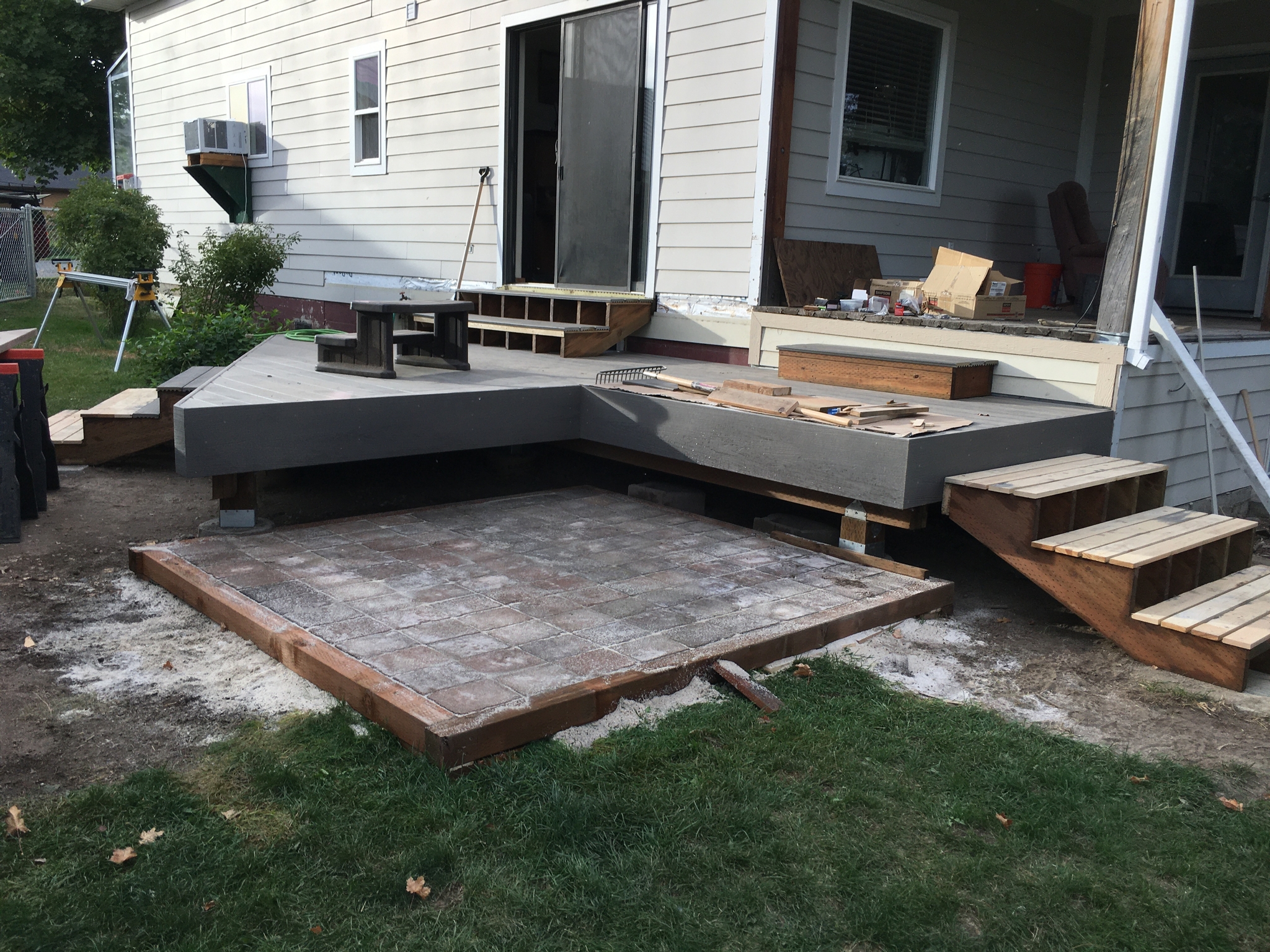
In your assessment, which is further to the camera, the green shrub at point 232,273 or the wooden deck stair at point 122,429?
the green shrub at point 232,273

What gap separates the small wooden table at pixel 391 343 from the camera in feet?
17.5

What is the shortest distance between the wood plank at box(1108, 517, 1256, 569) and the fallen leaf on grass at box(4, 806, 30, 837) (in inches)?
131

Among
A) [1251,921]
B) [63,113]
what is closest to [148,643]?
[1251,921]

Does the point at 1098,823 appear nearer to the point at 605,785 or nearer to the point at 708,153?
the point at 605,785

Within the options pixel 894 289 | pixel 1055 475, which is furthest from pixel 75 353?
pixel 1055 475

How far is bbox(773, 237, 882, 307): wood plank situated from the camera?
6.38 metres

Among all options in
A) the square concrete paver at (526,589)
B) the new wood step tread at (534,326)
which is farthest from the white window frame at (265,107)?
the square concrete paver at (526,589)

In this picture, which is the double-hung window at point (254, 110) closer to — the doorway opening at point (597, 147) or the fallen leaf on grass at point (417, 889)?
the doorway opening at point (597, 147)

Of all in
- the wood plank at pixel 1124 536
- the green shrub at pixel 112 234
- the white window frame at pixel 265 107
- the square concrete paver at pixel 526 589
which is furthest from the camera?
the green shrub at pixel 112 234

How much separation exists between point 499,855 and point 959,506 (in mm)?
2556

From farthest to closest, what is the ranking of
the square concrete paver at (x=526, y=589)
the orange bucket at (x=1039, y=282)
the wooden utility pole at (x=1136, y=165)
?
the orange bucket at (x=1039, y=282) < the wooden utility pole at (x=1136, y=165) < the square concrete paver at (x=526, y=589)

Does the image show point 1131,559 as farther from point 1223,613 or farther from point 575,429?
point 575,429

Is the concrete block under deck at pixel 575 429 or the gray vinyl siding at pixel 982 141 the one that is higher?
the gray vinyl siding at pixel 982 141

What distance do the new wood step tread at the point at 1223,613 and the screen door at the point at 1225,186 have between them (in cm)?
552
